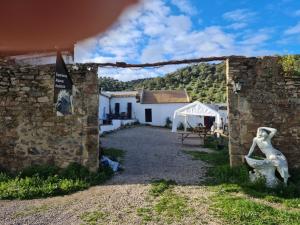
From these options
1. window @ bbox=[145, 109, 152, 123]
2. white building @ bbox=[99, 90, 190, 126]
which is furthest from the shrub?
window @ bbox=[145, 109, 152, 123]

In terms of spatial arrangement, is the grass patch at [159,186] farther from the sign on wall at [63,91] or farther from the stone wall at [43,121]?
the sign on wall at [63,91]

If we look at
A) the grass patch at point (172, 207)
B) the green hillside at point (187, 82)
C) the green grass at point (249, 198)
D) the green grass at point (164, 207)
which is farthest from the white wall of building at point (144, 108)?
the grass patch at point (172, 207)

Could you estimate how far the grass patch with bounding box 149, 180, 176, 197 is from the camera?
25.3 feet

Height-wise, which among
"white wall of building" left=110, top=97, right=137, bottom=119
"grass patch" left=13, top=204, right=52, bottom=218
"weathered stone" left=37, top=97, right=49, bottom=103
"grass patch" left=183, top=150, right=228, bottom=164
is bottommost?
"grass patch" left=13, top=204, right=52, bottom=218

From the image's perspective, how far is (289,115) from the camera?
8.77 metres

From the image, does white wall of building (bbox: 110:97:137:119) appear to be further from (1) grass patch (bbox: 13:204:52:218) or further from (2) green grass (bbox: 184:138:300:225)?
(1) grass patch (bbox: 13:204:52:218)

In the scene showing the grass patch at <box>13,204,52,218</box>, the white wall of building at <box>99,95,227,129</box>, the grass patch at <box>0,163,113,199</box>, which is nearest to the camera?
the grass patch at <box>13,204,52,218</box>

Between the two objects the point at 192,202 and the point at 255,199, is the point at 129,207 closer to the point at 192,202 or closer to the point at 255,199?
the point at 192,202

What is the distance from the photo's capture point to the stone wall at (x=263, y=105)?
8.75m

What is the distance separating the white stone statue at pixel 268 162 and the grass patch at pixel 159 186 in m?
1.95

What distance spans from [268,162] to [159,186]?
2572 millimetres

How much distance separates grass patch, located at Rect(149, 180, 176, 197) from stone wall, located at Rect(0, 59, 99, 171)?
1726 mm

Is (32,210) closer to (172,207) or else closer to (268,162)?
(172,207)

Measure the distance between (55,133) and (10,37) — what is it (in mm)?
3738
